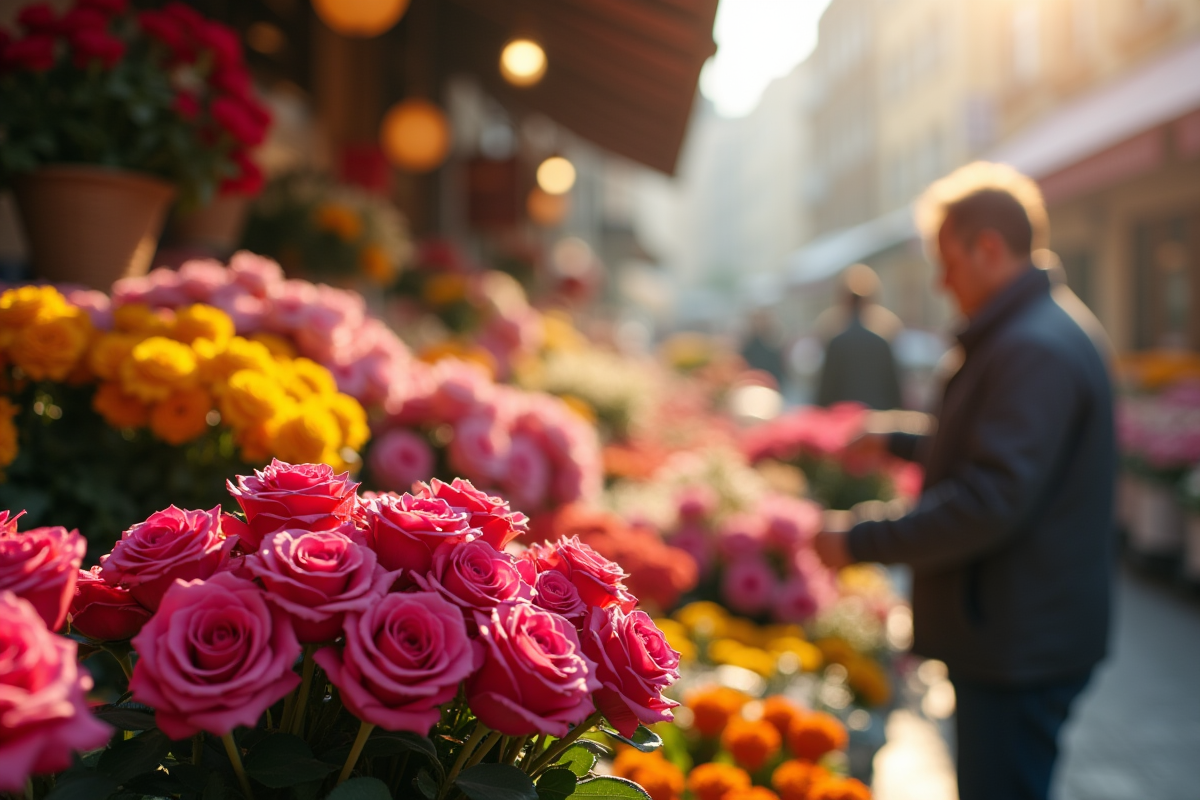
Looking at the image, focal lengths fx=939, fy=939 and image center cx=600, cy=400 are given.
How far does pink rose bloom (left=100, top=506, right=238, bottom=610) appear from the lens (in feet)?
2.67

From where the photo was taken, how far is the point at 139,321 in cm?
166

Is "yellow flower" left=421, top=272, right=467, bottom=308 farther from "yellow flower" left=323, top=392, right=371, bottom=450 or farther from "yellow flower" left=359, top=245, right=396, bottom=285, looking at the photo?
"yellow flower" left=323, top=392, right=371, bottom=450

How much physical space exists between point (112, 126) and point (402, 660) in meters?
1.66

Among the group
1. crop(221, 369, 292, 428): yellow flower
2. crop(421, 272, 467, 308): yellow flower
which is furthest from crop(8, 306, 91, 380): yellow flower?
crop(421, 272, 467, 308): yellow flower

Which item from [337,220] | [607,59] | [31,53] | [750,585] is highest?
[607,59]

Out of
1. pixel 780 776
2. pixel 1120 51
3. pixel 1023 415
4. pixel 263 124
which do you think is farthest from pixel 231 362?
pixel 1120 51

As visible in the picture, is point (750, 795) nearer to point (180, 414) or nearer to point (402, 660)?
point (402, 660)

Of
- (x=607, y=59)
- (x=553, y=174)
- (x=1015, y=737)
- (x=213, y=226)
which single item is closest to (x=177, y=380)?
(x=213, y=226)

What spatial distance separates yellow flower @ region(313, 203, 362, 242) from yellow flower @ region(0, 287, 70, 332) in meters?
2.11

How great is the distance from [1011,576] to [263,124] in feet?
6.77

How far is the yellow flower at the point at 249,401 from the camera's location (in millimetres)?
1512

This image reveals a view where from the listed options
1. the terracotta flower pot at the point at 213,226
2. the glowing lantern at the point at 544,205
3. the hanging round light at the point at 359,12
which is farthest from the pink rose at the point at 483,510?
the glowing lantern at the point at 544,205

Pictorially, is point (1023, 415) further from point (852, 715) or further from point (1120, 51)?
point (1120, 51)

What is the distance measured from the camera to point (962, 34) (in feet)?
67.9
